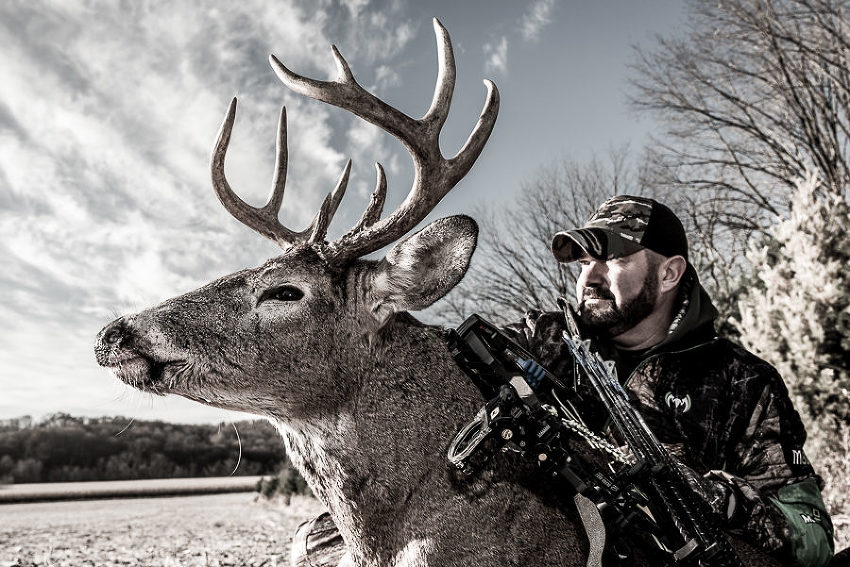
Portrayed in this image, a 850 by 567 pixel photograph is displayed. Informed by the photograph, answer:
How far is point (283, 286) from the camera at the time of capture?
2822mm

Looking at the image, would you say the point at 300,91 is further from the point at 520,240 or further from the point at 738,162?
the point at 738,162

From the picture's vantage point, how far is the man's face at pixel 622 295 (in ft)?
11.1

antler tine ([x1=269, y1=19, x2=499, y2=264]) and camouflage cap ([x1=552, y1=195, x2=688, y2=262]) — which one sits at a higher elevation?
antler tine ([x1=269, y1=19, x2=499, y2=264])

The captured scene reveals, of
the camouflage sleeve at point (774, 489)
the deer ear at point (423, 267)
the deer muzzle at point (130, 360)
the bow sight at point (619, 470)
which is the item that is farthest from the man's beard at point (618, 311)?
the deer muzzle at point (130, 360)

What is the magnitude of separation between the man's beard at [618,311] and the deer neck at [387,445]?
36.2 inches

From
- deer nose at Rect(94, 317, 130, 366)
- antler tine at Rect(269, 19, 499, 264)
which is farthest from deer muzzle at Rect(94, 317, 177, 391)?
antler tine at Rect(269, 19, 499, 264)

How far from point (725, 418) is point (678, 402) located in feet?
0.68

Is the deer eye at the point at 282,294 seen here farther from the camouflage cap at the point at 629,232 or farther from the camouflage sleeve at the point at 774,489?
the camouflage sleeve at the point at 774,489

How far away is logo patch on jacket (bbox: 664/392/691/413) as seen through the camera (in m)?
3.02

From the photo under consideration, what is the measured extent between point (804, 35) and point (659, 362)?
2041 cm

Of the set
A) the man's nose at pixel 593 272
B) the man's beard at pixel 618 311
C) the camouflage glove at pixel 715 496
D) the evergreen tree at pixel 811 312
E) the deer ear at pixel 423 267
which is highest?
the deer ear at pixel 423 267

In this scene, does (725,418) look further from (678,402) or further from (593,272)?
(593,272)

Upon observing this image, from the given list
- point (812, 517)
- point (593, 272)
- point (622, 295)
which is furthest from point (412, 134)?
point (812, 517)

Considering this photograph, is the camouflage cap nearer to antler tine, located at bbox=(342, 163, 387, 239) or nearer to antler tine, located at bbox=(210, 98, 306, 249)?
antler tine, located at bbox=(342, 163, 387, 239)
